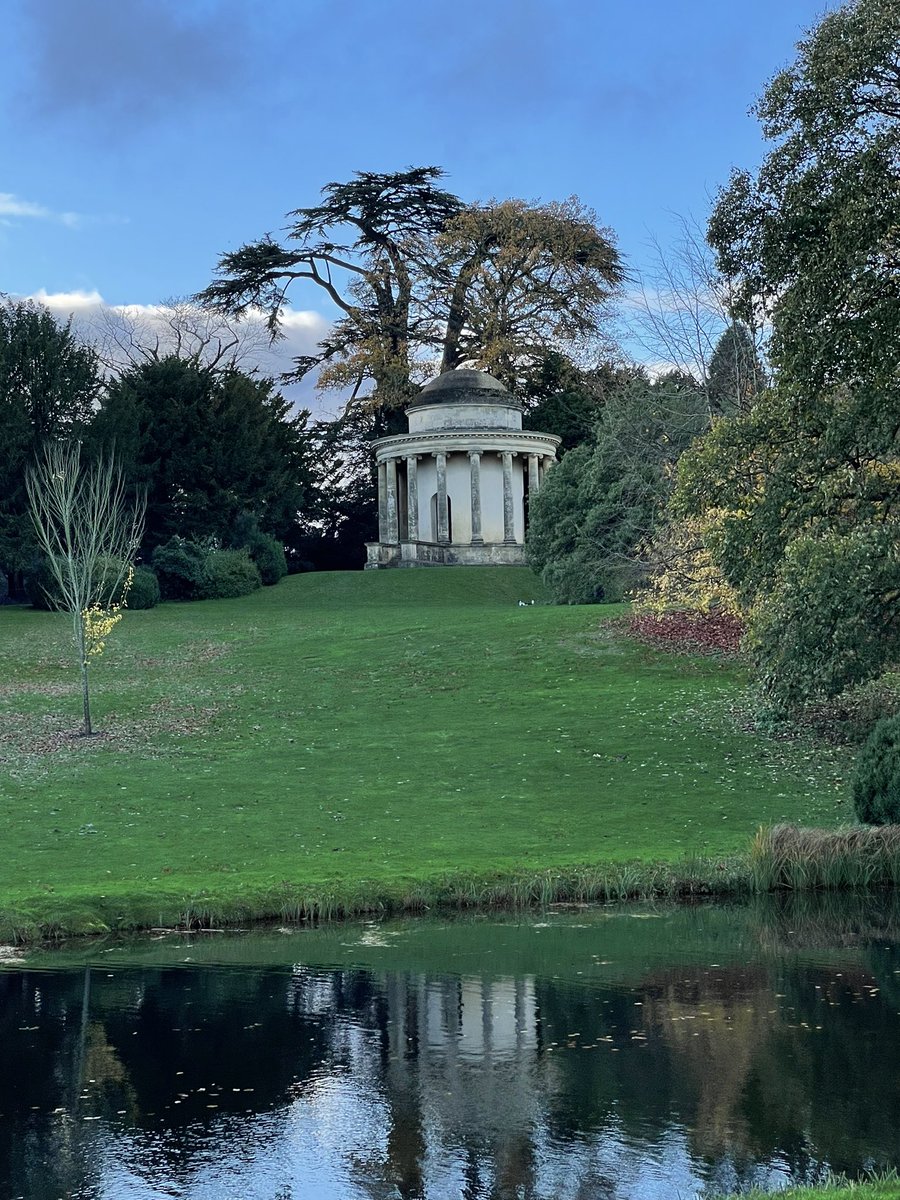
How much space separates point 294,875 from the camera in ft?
61.6

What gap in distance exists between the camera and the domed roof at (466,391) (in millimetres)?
66188

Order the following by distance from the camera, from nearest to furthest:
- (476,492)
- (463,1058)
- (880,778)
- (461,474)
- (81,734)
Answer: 1. (463,1058)
2. (880,778)
3. (81,734)
4. (476,492)
5. (461,474)

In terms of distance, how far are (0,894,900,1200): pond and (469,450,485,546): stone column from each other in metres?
48.3

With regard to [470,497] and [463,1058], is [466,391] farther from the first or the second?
[463,1058]

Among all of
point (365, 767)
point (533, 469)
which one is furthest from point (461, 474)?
point (365, 767)

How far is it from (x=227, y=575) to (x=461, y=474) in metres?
14.1

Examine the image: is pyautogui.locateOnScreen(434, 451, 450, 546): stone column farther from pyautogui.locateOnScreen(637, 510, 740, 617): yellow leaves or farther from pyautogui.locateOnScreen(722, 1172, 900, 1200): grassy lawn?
pyautogui.locateOnScreen(722, 1172, 900, 1200): grassy lawn

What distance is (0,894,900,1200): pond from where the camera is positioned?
30.6 feet

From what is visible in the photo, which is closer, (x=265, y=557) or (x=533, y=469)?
(x=265, y=557)

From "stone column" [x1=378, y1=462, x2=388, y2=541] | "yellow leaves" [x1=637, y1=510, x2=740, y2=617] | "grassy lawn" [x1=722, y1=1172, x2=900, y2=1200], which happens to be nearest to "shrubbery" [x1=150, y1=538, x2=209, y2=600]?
"stone column" [x1=378, y1=462, x2=388, y2=541]

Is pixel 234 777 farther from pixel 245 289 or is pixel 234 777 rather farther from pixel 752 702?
pixel 245 289

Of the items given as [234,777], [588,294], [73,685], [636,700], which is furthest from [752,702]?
[588,294]

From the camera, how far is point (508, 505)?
6606 centimetres

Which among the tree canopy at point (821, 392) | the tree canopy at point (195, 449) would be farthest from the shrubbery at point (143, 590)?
the tree canopy at point (821, 392)
